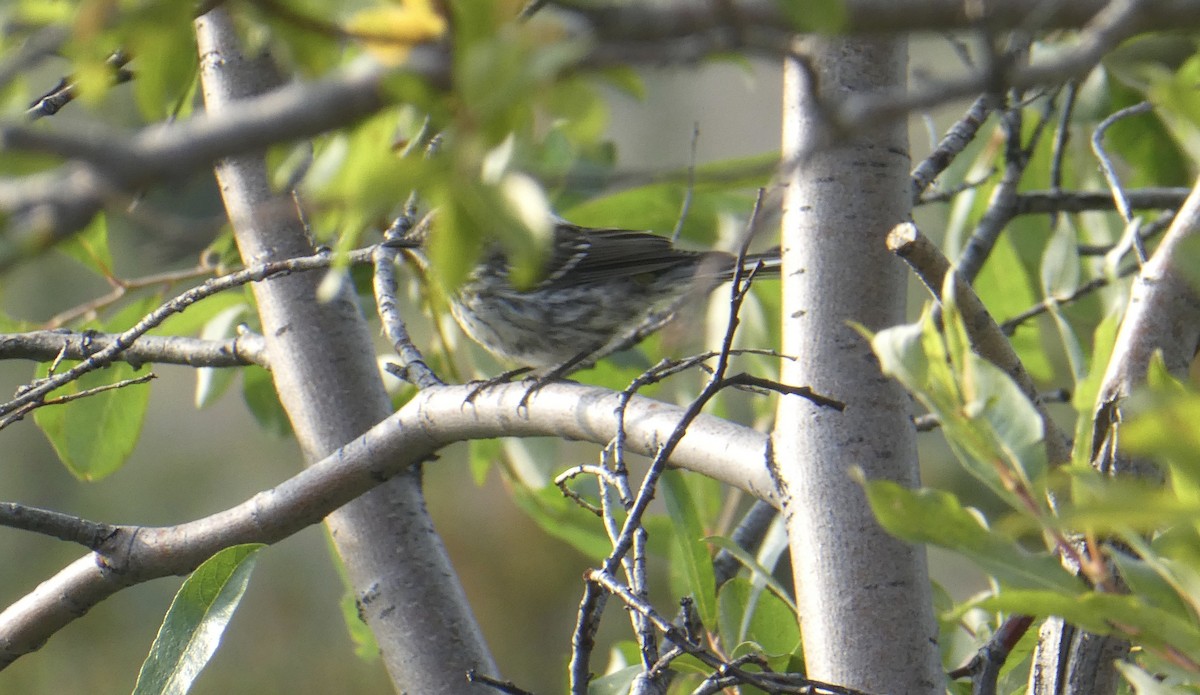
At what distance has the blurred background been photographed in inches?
211

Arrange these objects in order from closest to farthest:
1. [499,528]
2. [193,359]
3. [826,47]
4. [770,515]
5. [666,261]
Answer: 1. [826,47]
2. [193,359]
3. [770,515]
4. [666,261]
5. [499,528]

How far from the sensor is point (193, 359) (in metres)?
1.43

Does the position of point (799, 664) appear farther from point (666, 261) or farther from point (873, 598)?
point (666, 261)

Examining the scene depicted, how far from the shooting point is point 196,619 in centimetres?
107

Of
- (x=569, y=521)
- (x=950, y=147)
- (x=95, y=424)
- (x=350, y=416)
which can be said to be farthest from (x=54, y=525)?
(x=950, y=147)

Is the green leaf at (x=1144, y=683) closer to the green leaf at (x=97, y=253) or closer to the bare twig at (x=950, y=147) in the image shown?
the bare twig at (x=950, y=147)

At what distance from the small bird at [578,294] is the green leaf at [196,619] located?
1.14 meters

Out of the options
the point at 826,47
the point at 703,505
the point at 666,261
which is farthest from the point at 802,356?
the point at 666,261

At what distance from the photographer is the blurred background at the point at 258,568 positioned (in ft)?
17.5

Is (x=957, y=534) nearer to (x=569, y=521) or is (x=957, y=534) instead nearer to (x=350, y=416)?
(x=350, y=416)

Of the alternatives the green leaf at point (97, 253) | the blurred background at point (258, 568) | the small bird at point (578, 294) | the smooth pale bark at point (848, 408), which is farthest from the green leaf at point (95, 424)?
the blurred background at point (258, 568)

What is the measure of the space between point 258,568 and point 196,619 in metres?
4.96

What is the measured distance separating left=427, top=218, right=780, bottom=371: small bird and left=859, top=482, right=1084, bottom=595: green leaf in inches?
60.0

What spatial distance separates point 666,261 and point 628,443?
150 centimetres
